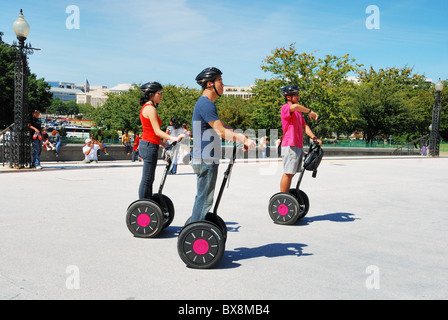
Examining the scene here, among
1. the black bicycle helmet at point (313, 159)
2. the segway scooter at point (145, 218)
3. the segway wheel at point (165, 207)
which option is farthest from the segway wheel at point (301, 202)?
the segway scooter at point (145, 218)

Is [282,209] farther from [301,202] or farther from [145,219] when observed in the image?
[145,219]

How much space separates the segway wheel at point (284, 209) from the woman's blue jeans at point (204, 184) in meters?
2.23

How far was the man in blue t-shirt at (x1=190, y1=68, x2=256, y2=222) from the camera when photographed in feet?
13.8

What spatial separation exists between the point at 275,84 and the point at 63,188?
83.6 ft

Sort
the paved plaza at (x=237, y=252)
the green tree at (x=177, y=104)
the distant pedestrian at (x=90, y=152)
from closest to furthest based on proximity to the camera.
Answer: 1. the paved plaza at (x=237, y=252)
2. the distant pedestrian at (x=90, y=152)
3. the green tree at (x=177, y=104)

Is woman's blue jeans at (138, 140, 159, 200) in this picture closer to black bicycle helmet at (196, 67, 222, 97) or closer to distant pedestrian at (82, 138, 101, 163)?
black bicycle helmet at (196, 67, 222, 97)

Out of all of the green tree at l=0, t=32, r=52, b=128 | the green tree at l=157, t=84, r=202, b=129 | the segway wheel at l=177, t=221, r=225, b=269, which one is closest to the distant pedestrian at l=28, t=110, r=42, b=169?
the segway wheel at l=177, t=221, r=225, b=269

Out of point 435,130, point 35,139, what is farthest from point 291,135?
point 435,130

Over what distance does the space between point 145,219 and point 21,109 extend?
10.0m

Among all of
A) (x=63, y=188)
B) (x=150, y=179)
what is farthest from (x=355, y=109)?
(x=150, y=179)

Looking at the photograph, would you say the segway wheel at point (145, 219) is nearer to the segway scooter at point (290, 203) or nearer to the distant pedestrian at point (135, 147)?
the segway scooter at point (290, 203)

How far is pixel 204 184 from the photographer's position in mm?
4301

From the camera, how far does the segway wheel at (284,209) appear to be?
6.26 meters

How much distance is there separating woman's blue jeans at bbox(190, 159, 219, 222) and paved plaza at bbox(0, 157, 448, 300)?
0.56 meters
